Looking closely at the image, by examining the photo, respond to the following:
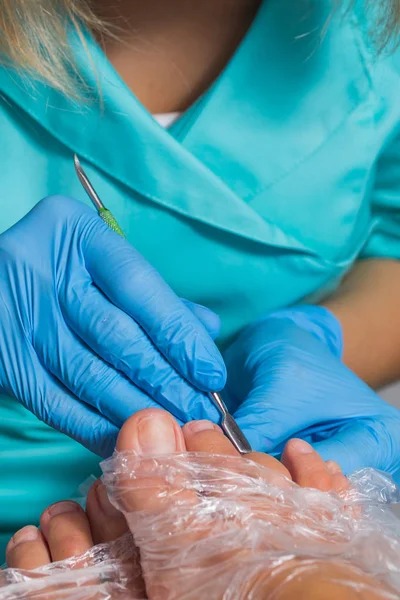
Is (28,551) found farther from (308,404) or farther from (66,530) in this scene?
(308,404)

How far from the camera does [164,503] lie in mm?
552

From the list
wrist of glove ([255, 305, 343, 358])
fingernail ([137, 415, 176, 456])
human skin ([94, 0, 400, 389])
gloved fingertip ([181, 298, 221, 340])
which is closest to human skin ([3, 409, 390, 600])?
fingernail ([137, 415, 176, 456])

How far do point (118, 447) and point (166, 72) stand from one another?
1.90 feet

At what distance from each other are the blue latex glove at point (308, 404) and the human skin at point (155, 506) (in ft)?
0.22

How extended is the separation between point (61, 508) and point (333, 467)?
0.26m

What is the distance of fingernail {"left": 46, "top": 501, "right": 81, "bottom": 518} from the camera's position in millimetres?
642

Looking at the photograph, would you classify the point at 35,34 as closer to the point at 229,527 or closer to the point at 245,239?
the point at 245,239

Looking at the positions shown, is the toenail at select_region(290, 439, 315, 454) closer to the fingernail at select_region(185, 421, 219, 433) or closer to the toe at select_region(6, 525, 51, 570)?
the fingernail at select_region(185, 421, 219, 433)

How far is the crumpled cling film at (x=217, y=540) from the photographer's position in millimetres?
485

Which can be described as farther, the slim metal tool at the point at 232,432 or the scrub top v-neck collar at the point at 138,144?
the scrub top v-neck collar at the point at 138,144

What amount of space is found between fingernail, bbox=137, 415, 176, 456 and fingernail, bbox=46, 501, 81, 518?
12 centimetres

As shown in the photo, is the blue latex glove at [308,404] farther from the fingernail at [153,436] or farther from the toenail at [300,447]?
the fingernail at [153,436]

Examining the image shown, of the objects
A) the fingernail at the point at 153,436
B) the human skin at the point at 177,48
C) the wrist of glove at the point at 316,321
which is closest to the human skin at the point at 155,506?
the fingernail at the point at 153,436

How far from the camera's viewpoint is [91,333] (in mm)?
659
